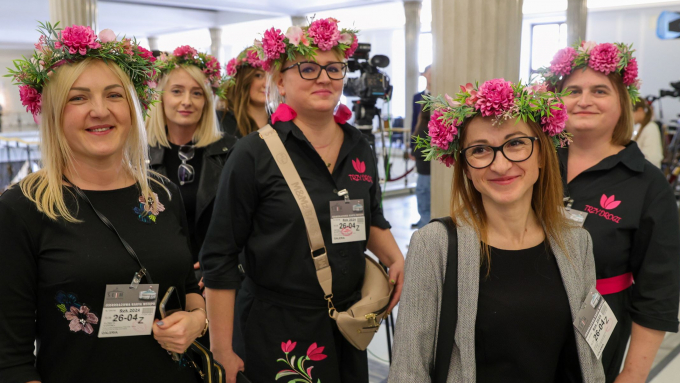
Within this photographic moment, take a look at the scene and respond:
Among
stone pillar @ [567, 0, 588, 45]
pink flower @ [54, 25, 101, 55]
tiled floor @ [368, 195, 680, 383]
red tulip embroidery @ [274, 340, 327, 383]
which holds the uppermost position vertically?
stone pillar @ [567, 0, 588, 45]

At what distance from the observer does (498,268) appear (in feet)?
4.42

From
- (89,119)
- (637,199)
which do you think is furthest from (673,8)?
(89,119)

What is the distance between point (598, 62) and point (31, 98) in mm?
1698

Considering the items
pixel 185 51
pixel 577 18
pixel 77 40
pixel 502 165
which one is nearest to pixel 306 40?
pixel 77 40

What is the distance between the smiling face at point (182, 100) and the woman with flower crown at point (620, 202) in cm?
160

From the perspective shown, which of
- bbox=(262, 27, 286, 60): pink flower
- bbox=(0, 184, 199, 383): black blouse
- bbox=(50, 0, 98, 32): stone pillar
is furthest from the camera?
bbox=(50, 0, 98, 32): stone pillar

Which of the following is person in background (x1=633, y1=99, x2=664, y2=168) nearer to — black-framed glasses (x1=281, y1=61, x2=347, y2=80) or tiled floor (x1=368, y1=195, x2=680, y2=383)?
tiled floor (x1=368, y1=195, x2=680, y2=383)

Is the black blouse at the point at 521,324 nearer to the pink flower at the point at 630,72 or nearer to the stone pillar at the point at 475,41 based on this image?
the pink flower at the point at 630,72

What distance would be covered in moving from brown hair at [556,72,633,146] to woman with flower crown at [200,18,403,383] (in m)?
0.88

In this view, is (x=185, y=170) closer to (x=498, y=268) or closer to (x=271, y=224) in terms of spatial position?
(x=271, y=224)

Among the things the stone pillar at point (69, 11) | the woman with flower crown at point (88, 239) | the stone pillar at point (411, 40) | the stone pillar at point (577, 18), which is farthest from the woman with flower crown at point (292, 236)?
the stone pillar at point (411, 40)

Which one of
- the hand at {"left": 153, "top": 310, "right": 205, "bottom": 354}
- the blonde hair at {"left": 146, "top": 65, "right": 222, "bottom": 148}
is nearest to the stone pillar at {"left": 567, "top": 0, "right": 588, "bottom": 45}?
the blonde hair at {"left": 146, "top": 65, "right": 222, "bottom": 148}

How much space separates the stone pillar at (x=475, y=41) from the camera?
7.26 feet

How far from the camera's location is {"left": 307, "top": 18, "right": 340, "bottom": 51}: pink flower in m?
1.83
